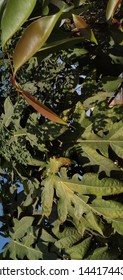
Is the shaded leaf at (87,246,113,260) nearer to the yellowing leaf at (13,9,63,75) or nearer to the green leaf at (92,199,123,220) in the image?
the green leaf at (92,199,123,220)

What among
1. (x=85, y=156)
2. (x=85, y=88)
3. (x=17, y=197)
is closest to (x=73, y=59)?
(x=85, y=88)

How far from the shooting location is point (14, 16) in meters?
0.49

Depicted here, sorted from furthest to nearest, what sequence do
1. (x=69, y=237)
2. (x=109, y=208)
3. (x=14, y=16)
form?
1. (x=69, y=237)
2. (x=109, y=208)
3. (x=14, y=16)

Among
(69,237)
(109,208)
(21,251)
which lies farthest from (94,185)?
(21,251)

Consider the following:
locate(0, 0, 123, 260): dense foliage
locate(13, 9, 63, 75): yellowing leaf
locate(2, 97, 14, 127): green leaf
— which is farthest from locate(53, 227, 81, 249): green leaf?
locate(13, 9, 63, 75): yellowing leaf

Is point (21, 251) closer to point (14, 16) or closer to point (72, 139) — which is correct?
point (72, 139)

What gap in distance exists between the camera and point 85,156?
2.50 ft

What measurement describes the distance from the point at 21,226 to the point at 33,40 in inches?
19.7

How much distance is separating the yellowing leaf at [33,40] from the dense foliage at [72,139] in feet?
0.63

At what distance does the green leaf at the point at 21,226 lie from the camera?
877 mm

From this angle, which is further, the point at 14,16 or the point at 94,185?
the point at 94,185

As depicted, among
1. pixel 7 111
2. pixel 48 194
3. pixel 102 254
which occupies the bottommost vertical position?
pixel 102 254

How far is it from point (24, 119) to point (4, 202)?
0.81 ft

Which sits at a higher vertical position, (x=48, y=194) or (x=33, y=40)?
(x=33, y=40)
